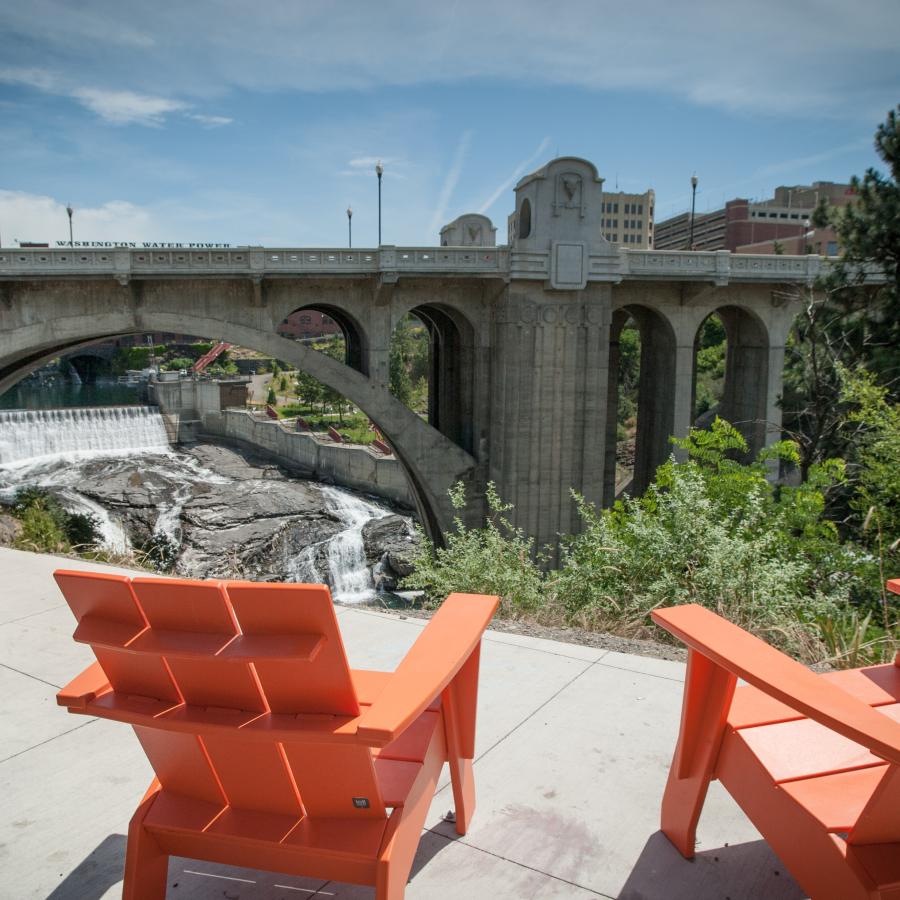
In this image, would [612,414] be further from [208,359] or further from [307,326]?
[307,326]

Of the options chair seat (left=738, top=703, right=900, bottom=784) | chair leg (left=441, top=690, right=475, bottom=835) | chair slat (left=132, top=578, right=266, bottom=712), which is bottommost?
chair leg (left=441, top=690, right=475, bottom=835)

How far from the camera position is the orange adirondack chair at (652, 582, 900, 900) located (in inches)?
64.6

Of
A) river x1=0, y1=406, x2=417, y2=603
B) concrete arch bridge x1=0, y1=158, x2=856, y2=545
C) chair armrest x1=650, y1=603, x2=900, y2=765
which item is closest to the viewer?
chair armrest x1=650, y1=603, x2=900, y2=765

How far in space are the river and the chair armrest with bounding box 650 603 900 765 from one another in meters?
18.9

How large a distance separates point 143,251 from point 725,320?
1439cm

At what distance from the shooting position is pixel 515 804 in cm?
262

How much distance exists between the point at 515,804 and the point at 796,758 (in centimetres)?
99

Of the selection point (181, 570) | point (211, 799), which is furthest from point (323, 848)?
point (181, 570)

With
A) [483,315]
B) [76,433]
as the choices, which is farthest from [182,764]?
[76,433]

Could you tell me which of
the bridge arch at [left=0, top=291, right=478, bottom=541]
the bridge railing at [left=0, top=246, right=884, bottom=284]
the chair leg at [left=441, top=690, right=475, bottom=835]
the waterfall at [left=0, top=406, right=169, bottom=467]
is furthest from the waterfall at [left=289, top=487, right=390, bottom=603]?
the chair leg at [left=441, top=690, right=475, bottom=835]

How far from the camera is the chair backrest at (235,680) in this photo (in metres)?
1.60

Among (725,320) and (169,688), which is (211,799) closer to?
(169,688)

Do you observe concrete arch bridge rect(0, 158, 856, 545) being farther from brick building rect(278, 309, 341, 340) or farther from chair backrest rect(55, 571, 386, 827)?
brick building rect(278, 309, 341, 340)

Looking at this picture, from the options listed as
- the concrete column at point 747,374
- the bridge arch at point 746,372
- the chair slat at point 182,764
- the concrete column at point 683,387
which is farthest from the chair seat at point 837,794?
the concrete column at point 747,374
